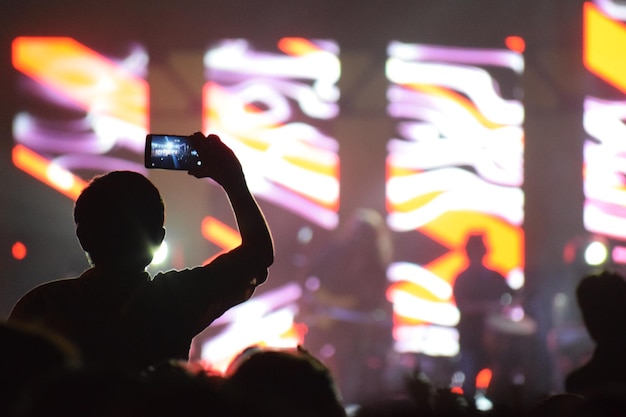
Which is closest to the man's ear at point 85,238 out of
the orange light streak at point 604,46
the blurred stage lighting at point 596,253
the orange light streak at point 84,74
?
the orange light streak at point 84,74

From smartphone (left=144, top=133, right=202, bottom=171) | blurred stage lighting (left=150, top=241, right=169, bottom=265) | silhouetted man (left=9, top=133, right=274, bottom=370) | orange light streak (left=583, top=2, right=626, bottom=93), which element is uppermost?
smartphone (left=144, top=133, right=202, bottom=171)

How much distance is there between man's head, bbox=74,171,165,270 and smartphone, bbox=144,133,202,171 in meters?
0.16

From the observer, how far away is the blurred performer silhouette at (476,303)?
6895 millimetres

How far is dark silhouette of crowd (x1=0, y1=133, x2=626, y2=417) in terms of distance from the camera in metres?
0.93

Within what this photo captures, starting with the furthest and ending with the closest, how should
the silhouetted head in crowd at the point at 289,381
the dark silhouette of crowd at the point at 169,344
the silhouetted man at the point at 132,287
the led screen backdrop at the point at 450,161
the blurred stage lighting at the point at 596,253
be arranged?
1. the led screen backdrop at the point at 450,161
2. the blurred stage lighting at the point at 596,253
3. the silhouetted man at the point at 132,287
4. the silhouetted head in crowd at the point at 289,381
5. the dark silhouette of crowd at the point at 169,344

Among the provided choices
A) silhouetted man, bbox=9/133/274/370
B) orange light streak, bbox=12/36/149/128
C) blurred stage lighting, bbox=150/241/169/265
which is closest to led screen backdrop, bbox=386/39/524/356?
blurred stage lighting, bbox=150/241/169/265

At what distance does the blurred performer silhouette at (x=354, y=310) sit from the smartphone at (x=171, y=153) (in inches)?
206

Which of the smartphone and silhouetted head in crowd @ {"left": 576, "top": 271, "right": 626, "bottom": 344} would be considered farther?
silhouetted head in crowd @ {"left": 576, "top": 271, "right": 626, "bottom": 344}

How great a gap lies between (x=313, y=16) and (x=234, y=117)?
4.02 feet

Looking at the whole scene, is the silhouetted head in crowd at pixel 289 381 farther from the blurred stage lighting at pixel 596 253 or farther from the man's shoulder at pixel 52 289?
the blurred stage lighting at pixel 596 253

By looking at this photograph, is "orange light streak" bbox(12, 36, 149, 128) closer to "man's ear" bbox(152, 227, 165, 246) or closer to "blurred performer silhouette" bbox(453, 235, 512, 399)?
"blurred performer silhouette" bbox(453, 235, 512, 399)

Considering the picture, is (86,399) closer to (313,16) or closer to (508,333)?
(508,333)

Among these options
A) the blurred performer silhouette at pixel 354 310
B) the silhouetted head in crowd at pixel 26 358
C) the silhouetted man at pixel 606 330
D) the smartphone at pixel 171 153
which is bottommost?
the blurred performer silhouette at pixel 354 310

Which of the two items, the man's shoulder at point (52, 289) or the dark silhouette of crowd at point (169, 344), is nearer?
the dark silhouette of crowd at point (169, 344)
